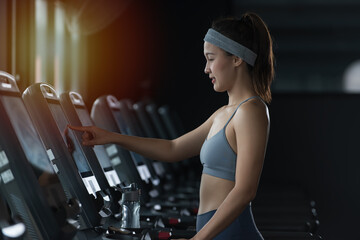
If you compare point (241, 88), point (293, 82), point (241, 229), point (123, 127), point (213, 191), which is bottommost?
point (293, 82)

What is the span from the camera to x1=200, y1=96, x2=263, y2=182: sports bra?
1754 millimetres

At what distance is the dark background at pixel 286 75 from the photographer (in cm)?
639

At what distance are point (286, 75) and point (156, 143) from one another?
472 centimetres

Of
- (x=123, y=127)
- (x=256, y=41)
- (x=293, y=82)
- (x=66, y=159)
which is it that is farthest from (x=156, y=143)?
(x=293, y=82)

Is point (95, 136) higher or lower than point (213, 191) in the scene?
higher

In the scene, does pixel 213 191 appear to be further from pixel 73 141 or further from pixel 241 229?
pixel 73 141

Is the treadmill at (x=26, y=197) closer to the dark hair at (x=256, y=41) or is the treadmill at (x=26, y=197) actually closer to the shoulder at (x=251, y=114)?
the shoulder at (x=251, y=114)

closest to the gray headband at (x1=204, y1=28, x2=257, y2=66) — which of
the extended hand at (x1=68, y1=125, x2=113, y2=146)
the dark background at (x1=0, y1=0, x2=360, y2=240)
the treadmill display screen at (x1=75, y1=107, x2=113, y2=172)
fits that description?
the extended hand at (x1=68, y1=125, x2=113, y2=146)

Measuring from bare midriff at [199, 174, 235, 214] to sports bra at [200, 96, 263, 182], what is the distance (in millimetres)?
16

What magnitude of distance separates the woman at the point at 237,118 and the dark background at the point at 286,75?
439 cm

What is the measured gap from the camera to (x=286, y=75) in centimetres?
665

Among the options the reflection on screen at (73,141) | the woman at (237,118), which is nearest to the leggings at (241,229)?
the woman at (237,118)

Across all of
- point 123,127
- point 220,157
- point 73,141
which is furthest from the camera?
point 123,127

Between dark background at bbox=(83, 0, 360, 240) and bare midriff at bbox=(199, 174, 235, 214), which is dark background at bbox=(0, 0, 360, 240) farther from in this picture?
bare midriff at bbox=(199, 174, 235, 214)
